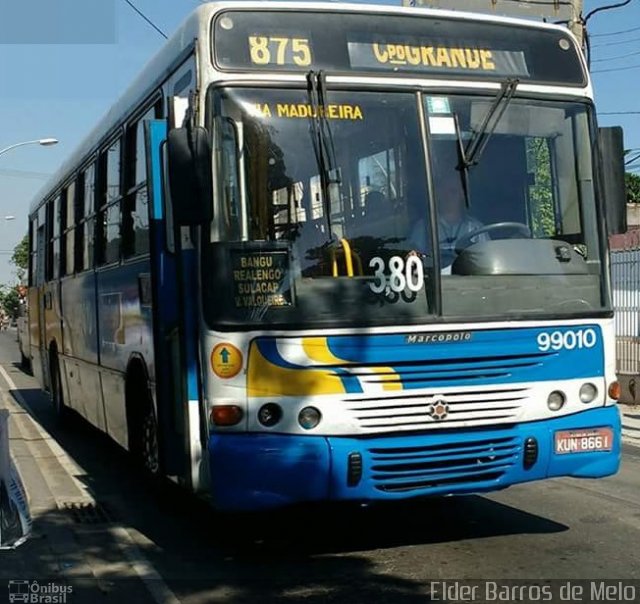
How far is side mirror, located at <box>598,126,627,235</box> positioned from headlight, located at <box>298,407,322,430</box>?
→ 2393 millimetres

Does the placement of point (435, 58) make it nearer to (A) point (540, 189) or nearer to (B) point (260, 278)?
(A) point (540, 189)

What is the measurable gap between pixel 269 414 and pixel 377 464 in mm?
693

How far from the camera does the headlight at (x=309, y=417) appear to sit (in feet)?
18.2

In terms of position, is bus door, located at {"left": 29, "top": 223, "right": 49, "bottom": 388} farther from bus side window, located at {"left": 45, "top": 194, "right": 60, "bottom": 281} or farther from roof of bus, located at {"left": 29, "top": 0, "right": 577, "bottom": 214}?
roof of bus, located at {"left": 29, "top": 0, "right": 577, "bottom": 214}

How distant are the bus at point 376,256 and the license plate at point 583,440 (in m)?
0.01

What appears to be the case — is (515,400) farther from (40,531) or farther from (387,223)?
(40,531)

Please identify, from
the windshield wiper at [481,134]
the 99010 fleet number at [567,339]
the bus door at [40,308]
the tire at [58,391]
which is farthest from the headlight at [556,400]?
the bus door at [40,308]

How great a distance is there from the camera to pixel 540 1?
626 inches

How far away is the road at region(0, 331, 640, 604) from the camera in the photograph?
566 centimetres

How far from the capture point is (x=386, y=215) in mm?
5859

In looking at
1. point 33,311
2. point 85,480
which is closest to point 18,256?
point 33,311

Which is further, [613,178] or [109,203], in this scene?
[109,203]

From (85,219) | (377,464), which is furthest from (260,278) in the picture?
Result: (85,219)

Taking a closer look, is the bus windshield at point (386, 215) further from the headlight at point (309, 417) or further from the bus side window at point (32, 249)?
the bus side window at point (32, 249)
